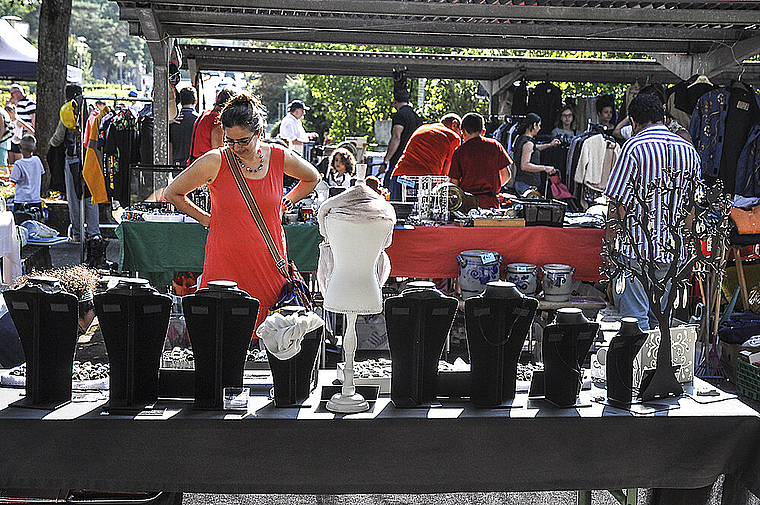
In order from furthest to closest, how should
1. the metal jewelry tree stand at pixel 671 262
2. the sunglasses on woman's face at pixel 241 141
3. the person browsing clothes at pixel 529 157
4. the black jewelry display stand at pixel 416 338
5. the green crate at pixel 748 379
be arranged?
the person browsing clothes at pixel 529 157 → the green crate at pixel 748 379 → the sunglasses on woman's face at pixel 241 141 → the metal jewelry tree stand at pixel 671 262 → the black jewelry display stand at pixel 416 338

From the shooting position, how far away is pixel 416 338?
6.43 feet

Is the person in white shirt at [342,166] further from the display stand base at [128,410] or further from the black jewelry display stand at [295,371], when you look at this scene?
the display stand base at [128,410]

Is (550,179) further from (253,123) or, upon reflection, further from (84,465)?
(84,465)

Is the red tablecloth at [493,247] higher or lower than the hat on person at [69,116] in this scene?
lower

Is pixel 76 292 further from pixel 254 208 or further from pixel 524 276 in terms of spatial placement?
pixel 524 276

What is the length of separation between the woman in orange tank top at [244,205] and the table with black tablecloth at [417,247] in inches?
72.5

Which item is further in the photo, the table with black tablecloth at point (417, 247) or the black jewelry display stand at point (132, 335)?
the table with black tablecloth at point (417, 247)

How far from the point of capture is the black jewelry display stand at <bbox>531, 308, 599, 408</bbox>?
6.50ft

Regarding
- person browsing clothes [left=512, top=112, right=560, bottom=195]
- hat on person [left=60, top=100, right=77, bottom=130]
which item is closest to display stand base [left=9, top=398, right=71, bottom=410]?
person browsing clothes [left=512, top=112, right=560, bottom=195]

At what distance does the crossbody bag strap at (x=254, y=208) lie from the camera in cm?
277

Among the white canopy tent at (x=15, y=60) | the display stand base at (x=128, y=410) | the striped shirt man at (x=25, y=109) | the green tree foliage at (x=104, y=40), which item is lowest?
the display stand base at (x=128, y=410)

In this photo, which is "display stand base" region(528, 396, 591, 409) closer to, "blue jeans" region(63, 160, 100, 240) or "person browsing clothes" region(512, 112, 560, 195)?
"person browsing clothes" region(512, 112, 560, 195)

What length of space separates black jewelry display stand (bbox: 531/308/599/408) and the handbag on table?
1.03 meters

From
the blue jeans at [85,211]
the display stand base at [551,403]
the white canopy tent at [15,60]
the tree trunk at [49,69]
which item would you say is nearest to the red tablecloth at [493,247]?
the display stand base at [551,403]
